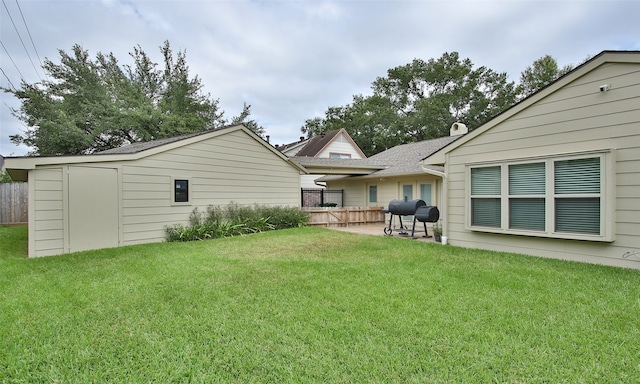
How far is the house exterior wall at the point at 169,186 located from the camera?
6.95 meters

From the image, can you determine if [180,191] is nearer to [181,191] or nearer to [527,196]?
[181,191]

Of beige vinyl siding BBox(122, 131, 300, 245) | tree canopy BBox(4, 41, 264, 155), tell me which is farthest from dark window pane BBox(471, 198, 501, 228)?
tree canopy BBox(4, 41, 264, 155)

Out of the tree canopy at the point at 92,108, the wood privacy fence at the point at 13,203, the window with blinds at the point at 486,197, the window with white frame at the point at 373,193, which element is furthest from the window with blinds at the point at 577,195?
the wood privacy fence at the point at 13,203

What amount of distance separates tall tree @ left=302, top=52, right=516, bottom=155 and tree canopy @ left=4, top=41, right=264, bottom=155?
17458mm

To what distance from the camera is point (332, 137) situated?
2334 cm

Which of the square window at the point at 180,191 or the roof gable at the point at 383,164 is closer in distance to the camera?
the square window at the point at 180,191

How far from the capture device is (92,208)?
762cm

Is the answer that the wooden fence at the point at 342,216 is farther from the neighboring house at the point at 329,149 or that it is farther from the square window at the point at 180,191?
the neighboring house at the point at 329,149

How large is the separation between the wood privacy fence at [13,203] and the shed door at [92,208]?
29.7ft

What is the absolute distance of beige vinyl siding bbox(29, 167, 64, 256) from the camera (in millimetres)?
6758

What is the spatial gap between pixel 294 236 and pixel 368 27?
376 inches

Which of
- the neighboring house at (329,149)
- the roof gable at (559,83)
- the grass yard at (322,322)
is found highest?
the neighboring house at (329,149)

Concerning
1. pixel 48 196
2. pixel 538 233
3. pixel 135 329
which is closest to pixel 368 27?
pixel 538 233

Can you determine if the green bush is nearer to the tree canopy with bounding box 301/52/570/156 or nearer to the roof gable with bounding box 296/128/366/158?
the roof gable with bounding box 296/128/366/158
